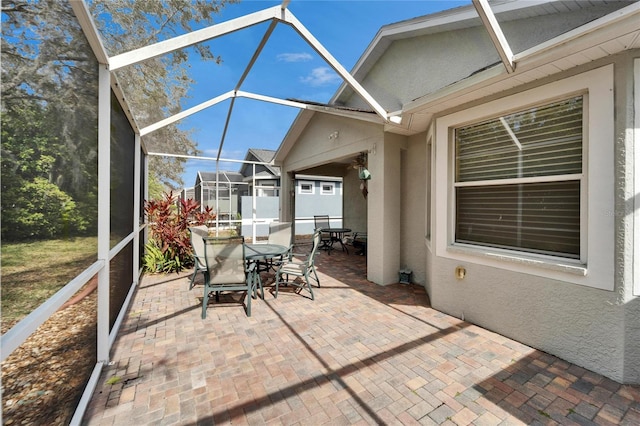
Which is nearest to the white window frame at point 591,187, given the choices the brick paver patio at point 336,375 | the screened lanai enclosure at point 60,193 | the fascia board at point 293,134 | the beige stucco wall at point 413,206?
the screened lanai enclosure at point 60,193

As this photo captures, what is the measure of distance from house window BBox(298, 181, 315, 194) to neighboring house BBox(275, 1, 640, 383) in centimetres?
927

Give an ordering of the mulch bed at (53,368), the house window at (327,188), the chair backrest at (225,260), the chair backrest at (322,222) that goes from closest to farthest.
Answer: the mulch bed at (53,368), the chair backrest at (225,260), the chair backrest at (322,222), the house window at (327,188)

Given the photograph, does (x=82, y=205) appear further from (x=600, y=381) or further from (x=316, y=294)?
Answer: (x=600, y=381)

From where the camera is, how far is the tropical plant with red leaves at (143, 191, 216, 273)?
657 cm

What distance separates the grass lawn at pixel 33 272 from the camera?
144 cm

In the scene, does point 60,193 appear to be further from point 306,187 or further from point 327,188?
point 327,188

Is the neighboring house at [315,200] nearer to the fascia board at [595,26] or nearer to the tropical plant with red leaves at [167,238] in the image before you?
the tropical plant with red leaves at [167,238]

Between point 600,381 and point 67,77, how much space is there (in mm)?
5456

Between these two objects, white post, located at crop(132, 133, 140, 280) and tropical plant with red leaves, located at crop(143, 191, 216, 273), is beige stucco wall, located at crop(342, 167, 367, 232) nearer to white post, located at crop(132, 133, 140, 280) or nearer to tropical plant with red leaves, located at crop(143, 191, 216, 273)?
tropical plant with red leaves, located at crop(143, 191, 216, 273)

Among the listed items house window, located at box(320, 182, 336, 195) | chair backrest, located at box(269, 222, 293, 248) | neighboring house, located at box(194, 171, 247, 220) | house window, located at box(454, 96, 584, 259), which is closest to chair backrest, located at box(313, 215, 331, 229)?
house window, located at box(320, 182, 336, 195)

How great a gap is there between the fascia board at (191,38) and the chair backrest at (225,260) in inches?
95.8

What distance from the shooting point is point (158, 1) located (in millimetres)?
8797

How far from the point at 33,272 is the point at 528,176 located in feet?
16.2

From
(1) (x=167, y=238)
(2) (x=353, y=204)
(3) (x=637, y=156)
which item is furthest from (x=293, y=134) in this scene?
(3) (x=637, y=156)
